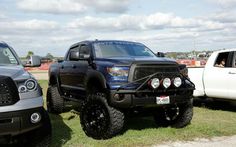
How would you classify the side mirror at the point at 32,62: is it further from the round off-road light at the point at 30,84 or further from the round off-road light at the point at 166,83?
the round off-road light at the point at 166,83

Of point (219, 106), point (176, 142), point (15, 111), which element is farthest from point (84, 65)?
point (219, 106)

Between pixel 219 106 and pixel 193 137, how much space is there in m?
4.64

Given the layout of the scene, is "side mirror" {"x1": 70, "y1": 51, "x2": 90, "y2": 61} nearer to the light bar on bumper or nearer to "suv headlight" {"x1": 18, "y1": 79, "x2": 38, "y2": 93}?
the light bar on bumper

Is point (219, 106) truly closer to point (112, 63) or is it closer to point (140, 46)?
point (140, 46)

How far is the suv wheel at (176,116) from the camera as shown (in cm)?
764

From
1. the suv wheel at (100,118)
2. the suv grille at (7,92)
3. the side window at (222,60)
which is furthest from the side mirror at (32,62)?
the side window at (222,60)

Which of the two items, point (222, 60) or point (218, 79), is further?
point (222, 60)

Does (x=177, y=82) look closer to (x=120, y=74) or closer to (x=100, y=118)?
(x=120, y=74)

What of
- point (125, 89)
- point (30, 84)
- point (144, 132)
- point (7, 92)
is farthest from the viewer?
point (144, 132)

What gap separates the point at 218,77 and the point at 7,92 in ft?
22.4

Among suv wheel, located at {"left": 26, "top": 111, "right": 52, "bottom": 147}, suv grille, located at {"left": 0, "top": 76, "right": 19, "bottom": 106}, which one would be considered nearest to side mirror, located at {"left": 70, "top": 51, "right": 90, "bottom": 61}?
suv wheel, located at {"left": 26, "top": 111, "right": 52, "bottom": 147}

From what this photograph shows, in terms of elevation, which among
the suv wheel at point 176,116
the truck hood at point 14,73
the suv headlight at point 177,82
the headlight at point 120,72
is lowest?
the suv wheel at point 176,116

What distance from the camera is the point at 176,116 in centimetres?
791

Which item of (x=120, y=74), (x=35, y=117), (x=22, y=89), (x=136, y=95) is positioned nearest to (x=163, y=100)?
(x=136, y=95)
